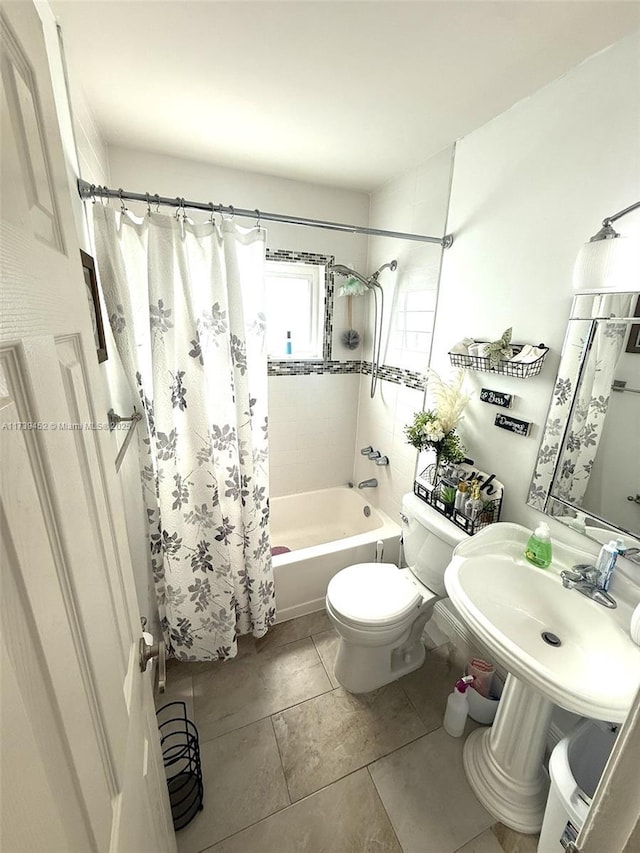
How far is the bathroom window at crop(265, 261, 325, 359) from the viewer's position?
7.59 feet

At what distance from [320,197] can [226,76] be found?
3.34ft

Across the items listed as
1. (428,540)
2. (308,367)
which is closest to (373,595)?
(428,540)

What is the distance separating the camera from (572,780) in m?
0.93

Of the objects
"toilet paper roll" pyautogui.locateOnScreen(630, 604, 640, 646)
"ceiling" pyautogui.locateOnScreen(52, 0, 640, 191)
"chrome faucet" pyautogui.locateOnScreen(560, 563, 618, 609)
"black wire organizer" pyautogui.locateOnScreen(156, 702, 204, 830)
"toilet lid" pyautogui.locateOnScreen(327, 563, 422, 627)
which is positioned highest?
"ceiling" pyautogui.locateOnScreen(52, 0, 640, 191)

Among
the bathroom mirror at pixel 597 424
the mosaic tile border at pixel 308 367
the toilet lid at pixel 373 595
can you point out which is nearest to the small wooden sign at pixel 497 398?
the bathroom mirror at pixel 597 424

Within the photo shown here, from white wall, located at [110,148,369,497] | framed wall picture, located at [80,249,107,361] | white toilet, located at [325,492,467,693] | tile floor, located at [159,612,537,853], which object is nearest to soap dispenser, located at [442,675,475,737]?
tile floor, located at [159,612,537,853]

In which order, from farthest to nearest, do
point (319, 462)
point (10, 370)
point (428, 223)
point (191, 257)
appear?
point (319, 462), point (428, 223), point (191, 257), point (10, 370)

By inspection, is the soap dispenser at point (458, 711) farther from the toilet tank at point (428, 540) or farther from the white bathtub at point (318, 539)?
the white bathtub at point (318, 539)

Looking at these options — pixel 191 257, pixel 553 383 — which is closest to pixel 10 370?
pixel 191 257

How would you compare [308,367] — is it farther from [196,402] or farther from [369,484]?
[196,402]

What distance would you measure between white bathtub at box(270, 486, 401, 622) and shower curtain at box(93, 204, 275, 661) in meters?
0.25

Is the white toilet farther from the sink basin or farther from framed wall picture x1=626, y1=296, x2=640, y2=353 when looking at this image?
framed wall picture x1=626, y1=296, x2=640, y2=353

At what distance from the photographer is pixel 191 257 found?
1.35m

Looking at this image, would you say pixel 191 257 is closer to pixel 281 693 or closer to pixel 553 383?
pixel 553 383
